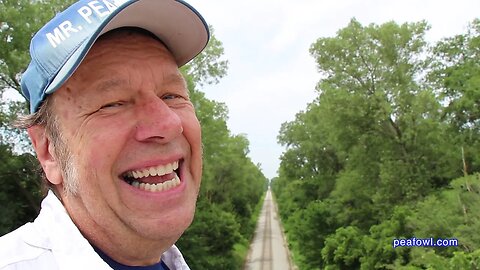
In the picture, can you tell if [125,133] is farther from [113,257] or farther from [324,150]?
[324,150]

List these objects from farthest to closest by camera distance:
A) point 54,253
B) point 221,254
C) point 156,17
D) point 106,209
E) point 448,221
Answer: point 221,254
point 448,221
point 156,17
point 106,209
point 54,253

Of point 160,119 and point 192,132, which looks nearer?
point 160,119

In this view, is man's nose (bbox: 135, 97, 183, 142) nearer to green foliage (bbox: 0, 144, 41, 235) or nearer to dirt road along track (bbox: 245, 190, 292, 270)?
green foliage (bbox: 0, 144, 41, 235)

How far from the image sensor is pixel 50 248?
1.24 metres

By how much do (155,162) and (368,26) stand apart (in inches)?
805


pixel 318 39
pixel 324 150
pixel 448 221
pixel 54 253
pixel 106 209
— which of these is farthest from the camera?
pixel 324 150

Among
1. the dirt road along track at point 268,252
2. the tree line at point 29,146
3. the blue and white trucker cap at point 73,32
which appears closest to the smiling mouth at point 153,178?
the blue and white trucker cap at point 73,32

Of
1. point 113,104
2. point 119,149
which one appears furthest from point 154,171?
point 113,104

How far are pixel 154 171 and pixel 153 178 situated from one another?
0.03 metres

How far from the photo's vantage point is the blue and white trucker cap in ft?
4.18

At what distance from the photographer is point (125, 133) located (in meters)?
1.37

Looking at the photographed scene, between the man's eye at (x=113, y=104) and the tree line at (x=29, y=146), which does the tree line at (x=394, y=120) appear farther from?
the man's eye at (x=113, y=104)

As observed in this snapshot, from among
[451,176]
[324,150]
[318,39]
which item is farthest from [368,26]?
[324,150]

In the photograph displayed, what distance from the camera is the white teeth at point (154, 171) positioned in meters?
1.42
